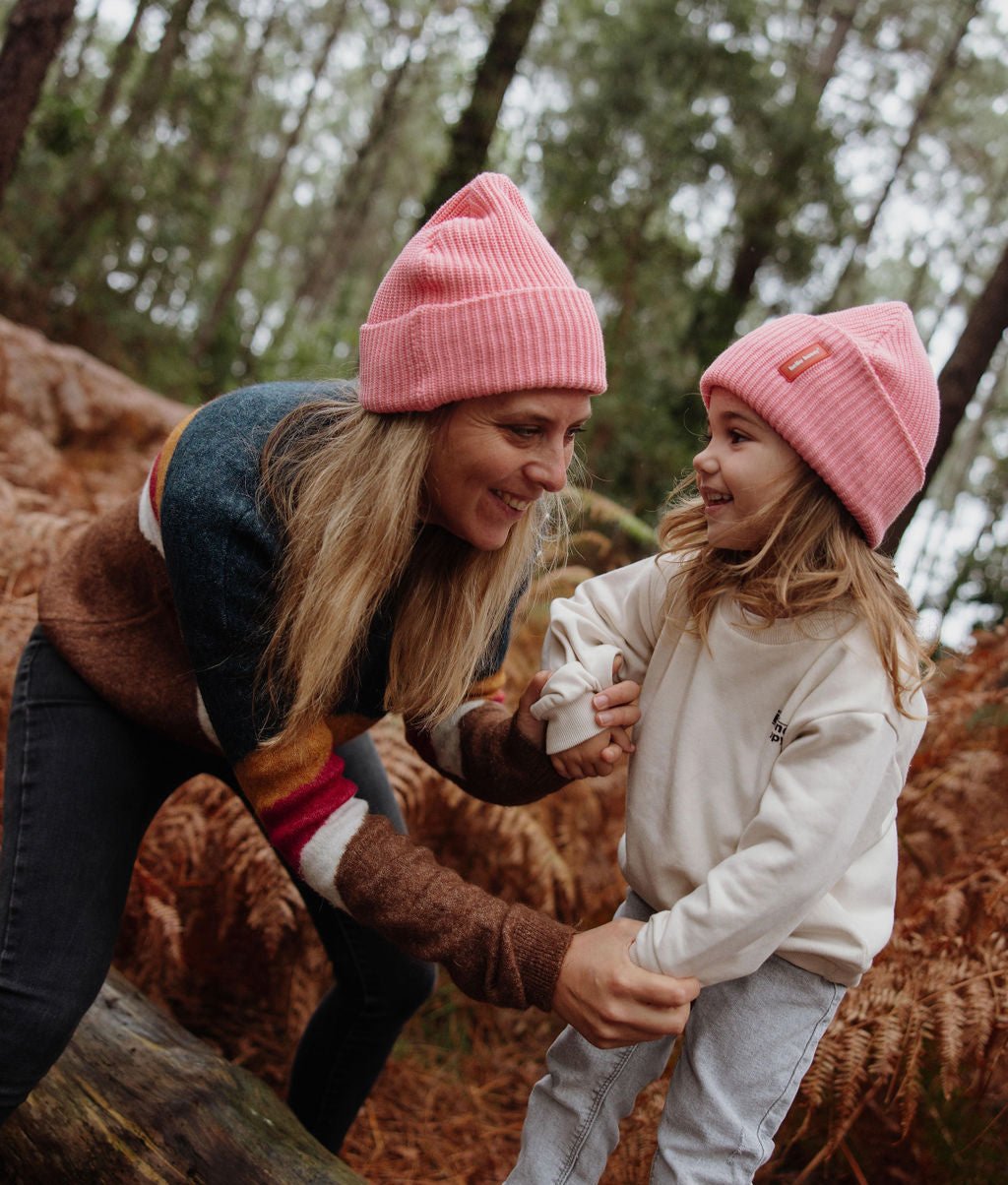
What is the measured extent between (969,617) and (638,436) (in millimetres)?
4337

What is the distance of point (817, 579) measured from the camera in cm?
182

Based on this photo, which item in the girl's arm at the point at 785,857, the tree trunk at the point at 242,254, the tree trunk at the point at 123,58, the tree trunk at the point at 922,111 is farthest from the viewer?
the tree trunk at the point at 922,111

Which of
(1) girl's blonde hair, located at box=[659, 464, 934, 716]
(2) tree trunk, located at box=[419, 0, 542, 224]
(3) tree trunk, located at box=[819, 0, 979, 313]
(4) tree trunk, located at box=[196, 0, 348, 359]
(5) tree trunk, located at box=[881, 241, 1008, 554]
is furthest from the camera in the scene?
(3) tree trunk, located at box=[819, 0, 979, 313]

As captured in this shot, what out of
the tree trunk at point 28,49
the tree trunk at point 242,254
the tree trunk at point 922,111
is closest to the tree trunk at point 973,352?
the tree trunk at point 28,49

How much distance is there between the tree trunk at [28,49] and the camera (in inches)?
223

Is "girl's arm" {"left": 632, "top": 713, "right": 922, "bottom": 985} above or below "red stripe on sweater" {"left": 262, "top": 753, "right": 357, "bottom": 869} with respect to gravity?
above

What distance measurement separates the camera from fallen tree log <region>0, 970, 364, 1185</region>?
218 centimetres

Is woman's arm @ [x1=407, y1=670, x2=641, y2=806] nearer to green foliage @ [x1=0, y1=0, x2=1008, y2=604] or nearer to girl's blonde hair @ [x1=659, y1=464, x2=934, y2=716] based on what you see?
girl's blonde hair @ [x1=659, y1=464, x2=934, y2=716]

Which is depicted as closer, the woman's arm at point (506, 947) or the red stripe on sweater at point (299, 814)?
the woman's arm at point (506, 947)

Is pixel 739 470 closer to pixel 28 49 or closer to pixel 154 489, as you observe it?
pixel 154 489

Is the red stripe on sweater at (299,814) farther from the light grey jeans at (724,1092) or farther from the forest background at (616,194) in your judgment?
the forest background at (616,194)

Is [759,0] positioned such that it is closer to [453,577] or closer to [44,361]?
[44,361]

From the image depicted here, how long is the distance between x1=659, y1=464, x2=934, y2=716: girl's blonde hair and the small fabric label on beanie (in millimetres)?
175

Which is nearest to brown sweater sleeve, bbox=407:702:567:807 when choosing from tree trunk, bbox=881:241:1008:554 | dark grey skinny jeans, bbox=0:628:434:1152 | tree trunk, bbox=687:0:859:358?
dark grey skinny jeans, bbox=0:628:434:1152
